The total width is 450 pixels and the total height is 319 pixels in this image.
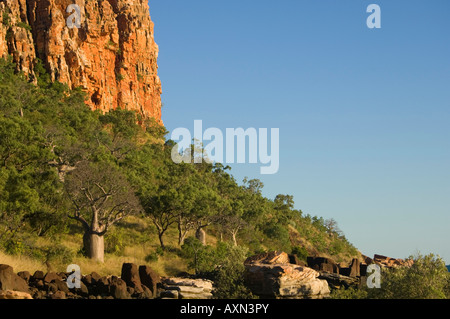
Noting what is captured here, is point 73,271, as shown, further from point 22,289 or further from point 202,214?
point 202,214

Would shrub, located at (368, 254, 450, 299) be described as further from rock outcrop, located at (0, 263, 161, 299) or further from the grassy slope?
the grassy slope

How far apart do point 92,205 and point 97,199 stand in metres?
0.58

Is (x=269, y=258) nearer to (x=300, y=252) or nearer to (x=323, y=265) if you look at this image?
(x=323, y=265)

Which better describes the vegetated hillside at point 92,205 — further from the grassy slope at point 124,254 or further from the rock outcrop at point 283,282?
the rock outcrop at point 283,282

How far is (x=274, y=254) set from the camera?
26.4 m

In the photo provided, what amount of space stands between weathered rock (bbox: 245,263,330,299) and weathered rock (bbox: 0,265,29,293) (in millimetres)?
9197

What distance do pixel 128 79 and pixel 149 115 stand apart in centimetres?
821

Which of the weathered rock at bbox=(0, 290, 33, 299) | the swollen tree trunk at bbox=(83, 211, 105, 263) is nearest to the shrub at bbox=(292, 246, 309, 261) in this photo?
the swollen tree trunk at bbox=(83, 211, 105, 263)

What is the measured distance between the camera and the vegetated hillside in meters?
25.2

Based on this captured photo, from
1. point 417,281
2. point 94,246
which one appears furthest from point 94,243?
point 417,281

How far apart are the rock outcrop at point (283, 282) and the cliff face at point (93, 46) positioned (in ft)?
168

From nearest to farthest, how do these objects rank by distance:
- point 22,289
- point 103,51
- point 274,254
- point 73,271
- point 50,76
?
point 22,289 → point 73,271 → point 274,254 → point 50,76 → point 103,51

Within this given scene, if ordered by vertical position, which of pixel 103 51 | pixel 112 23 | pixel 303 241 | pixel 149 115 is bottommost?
pixel 303 241
